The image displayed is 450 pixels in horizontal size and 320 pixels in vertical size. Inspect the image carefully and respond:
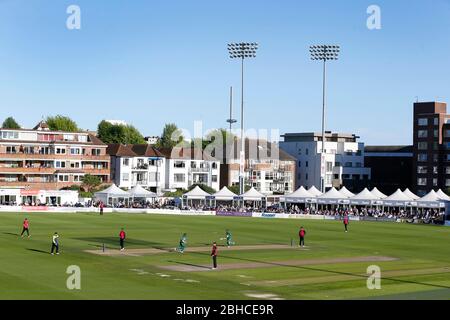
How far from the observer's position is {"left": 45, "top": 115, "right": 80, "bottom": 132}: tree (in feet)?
630

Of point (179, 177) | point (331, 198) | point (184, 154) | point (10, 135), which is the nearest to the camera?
point (331, 198)

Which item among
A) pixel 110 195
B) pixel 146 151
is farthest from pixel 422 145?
pixel 110 195

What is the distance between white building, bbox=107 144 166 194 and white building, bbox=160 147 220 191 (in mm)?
1543

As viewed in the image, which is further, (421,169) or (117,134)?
(117,134)

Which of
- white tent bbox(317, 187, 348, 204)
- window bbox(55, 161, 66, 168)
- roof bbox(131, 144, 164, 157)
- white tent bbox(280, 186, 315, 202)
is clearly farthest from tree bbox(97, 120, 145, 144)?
white tent bbox(317, 187, 348, 204)

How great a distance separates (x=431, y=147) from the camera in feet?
470

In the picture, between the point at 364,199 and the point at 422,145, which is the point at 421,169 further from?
the point at 364,199

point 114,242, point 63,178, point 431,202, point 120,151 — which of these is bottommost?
point 114,242

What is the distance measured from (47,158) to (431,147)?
70.4 m

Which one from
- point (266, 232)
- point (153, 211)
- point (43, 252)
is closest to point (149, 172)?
point (153, 211)

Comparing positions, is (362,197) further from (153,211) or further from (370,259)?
(370,259)

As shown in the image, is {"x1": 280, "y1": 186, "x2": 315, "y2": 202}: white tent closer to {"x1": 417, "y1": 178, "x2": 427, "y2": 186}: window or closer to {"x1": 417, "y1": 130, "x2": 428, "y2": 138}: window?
{"x1": 417, "y1": 178, "x2": 427, "y2": 186}: window

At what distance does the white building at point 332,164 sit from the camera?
160 metres

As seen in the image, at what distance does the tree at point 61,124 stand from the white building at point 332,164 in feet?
196
